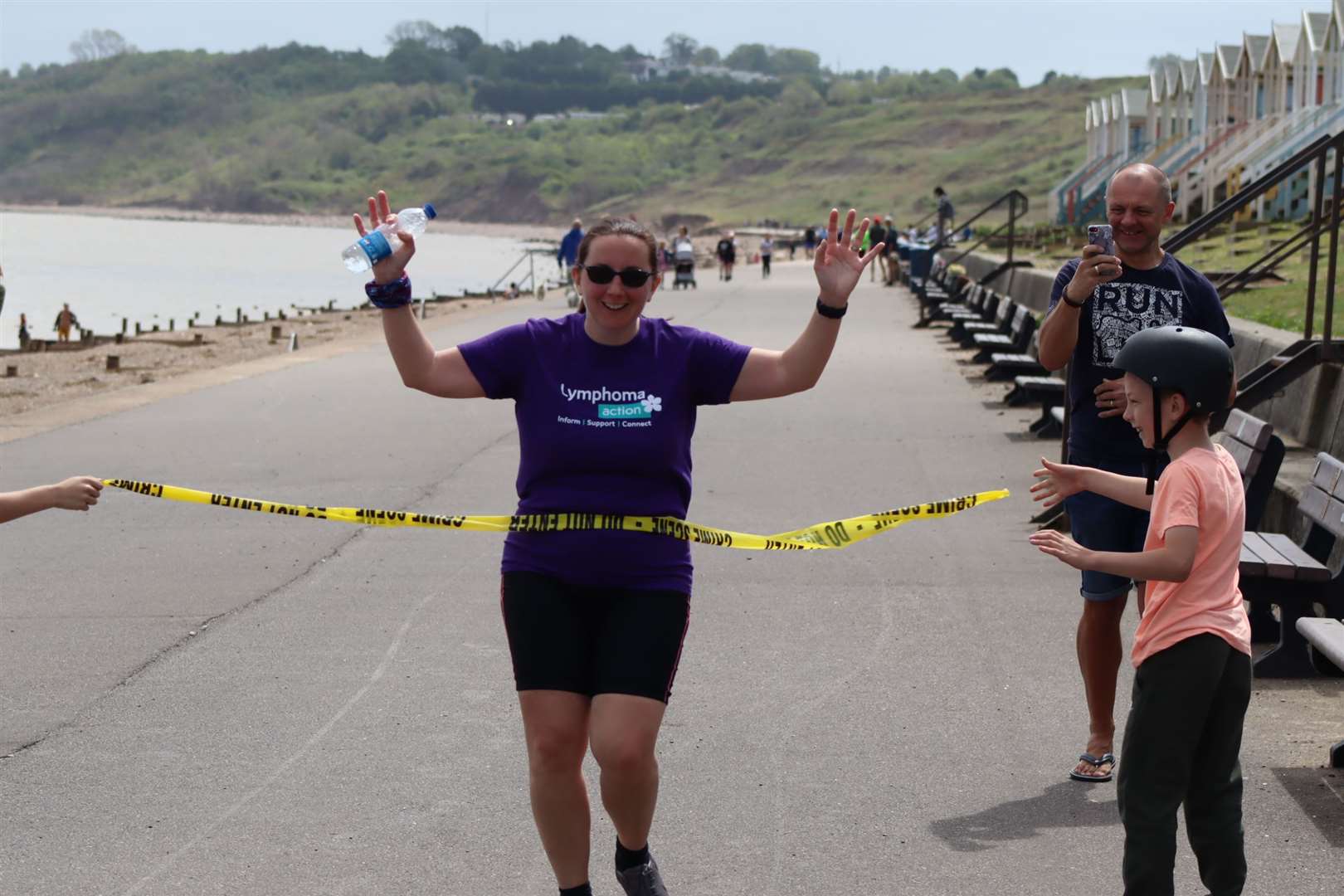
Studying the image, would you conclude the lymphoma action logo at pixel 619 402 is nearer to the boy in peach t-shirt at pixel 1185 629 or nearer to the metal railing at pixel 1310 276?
the boy in peach t-shirt at pixel 1185 629

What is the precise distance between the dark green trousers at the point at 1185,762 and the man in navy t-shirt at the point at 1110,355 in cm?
126

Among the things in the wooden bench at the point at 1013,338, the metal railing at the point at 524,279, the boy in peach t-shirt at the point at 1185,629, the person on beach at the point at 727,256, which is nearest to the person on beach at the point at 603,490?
the boy in peach t-shirt at the point at 1185,629

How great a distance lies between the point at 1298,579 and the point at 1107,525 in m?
1.79

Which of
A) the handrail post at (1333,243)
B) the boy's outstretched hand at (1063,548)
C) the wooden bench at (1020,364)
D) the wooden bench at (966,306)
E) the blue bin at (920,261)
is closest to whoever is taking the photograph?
the boy's outstretched hand at (1063,548)

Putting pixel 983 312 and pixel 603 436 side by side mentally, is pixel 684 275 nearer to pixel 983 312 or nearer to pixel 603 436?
pixel 983 312

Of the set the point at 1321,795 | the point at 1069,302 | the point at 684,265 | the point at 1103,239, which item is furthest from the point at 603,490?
the point at 684,265

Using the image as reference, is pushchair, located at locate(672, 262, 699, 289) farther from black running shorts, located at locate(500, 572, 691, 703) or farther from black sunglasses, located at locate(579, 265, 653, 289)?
black running shorts, located at locate(500, 572, 691, 703)

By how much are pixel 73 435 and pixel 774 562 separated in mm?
7409

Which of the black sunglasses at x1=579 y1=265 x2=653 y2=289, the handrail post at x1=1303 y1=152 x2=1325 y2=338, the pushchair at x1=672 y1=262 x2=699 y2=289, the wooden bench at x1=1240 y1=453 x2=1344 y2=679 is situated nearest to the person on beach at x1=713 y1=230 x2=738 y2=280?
the pushchair at x1=672 y1=262 x2=699 y2=289

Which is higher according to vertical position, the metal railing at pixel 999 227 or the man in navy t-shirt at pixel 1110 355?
the man in navy t-shirt at pixel 1110 355

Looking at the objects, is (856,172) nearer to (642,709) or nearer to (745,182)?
(745,182)

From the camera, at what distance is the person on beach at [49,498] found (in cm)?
475

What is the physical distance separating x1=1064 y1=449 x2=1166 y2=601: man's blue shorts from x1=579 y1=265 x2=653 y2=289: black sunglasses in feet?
5.96

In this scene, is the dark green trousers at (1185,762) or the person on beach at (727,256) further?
the person on beach at (727,256)
